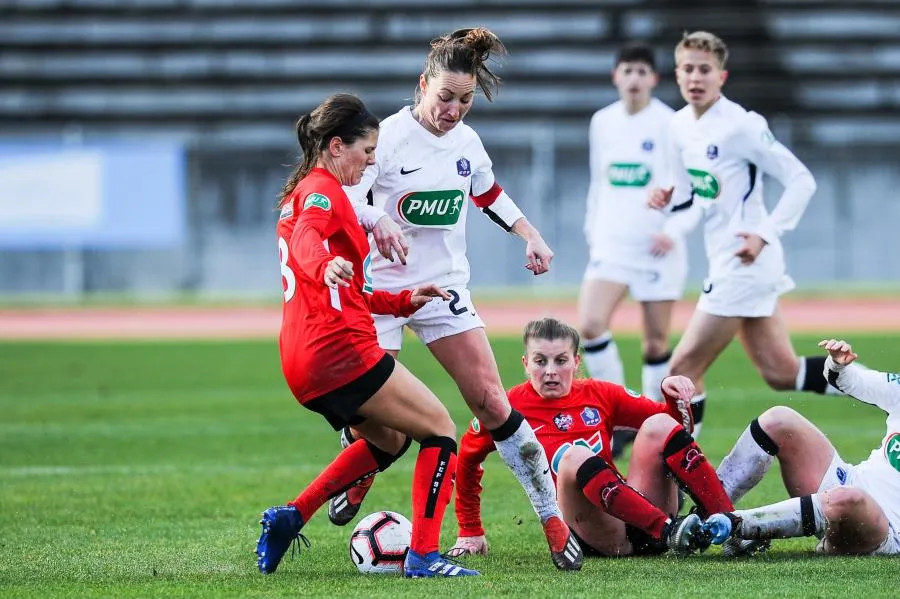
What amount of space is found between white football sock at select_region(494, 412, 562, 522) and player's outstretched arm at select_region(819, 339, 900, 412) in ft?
3.86

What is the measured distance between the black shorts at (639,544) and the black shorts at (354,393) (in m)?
1.14

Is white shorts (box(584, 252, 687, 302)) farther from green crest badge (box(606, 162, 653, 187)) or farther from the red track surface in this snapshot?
the red track surface

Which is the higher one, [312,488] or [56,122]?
[56,122]

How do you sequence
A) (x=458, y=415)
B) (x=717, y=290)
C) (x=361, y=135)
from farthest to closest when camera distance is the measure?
1. (x=458, y=415)
2. (x=717, y=290)
3. (x=361, y=135)

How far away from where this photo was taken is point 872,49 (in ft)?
99.0

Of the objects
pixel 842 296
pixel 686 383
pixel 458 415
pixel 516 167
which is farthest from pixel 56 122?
pixel 686 383

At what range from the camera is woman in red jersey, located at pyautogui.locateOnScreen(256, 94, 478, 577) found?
4.94 m

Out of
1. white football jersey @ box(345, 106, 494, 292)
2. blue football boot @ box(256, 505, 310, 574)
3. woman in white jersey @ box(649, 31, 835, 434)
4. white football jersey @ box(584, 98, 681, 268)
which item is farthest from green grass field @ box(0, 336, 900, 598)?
white football jersey @ box(584, 98, 681, 268)

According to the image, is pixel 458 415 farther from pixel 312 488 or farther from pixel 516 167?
pixel 516 167

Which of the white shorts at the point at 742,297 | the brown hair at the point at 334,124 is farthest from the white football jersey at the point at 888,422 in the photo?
the white shorts at the point at 742,297

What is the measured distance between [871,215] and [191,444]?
62.8 ft

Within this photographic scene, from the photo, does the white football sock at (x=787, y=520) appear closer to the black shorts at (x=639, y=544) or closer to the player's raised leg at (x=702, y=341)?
the black shorts at (x=639, y=544)

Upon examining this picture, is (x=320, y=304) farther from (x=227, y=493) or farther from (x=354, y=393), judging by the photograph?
(x=227, y=493)

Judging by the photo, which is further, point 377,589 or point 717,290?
point 717,290
